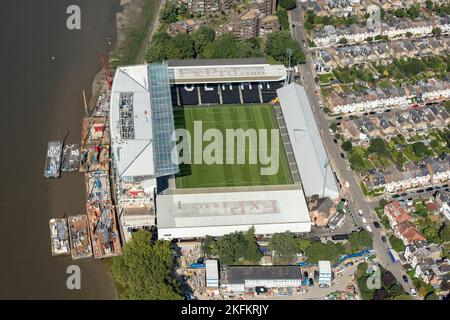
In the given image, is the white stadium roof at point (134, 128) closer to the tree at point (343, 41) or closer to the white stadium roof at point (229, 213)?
the white stadium roof at point (229, 213)

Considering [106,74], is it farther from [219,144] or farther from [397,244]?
[397,244]

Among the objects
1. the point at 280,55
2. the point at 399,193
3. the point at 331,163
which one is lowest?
the point at 399,193

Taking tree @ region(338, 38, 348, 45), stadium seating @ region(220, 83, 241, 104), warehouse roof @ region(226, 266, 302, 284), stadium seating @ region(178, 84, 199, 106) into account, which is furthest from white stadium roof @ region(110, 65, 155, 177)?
tree @ region(338, 38, 348, 45)

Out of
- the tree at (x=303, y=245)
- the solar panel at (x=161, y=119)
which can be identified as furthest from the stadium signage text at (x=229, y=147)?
the tree at (x=303, y=245)

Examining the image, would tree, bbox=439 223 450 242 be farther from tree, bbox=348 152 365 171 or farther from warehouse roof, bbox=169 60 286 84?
warehouse roof, bbox=169 60 286 84

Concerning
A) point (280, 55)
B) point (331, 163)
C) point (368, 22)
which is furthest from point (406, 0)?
point (331, 163)

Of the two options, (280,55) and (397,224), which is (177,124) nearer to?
(280,55)
